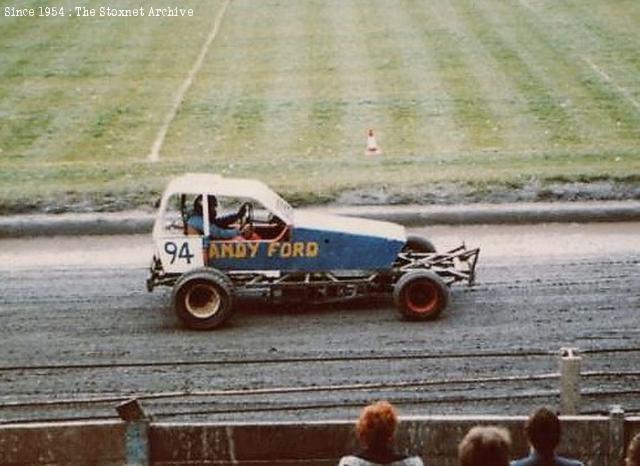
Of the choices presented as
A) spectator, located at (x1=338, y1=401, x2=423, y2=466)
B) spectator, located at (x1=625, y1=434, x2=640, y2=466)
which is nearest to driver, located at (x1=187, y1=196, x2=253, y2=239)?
spectator, located at (x1=338, y1=401, x2=423, y2=466)

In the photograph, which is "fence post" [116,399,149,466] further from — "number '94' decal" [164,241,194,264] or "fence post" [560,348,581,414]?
"number '94' decal" [164,241,194,264]

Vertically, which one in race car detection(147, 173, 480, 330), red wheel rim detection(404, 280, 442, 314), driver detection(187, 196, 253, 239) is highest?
driver detection(187, 196, 253, 239)

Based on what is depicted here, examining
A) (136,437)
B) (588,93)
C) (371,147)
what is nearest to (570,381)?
(136,437)

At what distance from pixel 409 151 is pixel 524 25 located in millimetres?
10793

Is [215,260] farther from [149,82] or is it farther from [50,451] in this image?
[149,82]

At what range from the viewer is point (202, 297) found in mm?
14266

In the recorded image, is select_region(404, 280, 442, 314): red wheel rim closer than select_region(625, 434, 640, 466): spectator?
No

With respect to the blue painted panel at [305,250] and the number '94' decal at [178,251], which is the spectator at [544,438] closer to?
the blue painted panel at [305,250]

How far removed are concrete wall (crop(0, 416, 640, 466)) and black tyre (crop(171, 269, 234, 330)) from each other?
4.35 m

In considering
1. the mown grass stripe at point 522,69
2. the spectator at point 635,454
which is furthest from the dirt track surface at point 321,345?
the mown grass stripe at point 522,69

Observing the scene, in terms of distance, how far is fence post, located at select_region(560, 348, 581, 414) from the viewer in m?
10.4

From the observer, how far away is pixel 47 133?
23.2 meters

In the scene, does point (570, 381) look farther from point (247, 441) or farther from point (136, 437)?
point (136, 437)

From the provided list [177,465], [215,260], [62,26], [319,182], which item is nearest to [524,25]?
[62,26]
